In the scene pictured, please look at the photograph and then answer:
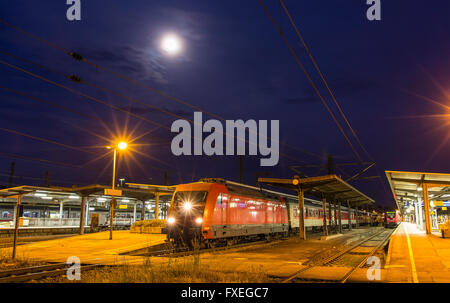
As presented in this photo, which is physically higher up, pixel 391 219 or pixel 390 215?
pixel 390 215

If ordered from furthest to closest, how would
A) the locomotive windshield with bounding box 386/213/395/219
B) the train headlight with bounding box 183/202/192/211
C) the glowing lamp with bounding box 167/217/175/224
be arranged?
the locomotive windshield with bounding box 386/213/395/219, the glowing lamp with bounding box 167/217/175/224, the train headlight with bounding box 183/202/192/211

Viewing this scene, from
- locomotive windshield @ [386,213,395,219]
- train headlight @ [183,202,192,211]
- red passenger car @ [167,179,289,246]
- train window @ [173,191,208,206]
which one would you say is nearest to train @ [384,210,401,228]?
locomotive windshield @ [386,213,395,219]

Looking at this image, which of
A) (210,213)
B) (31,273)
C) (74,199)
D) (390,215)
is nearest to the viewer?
(31,273)

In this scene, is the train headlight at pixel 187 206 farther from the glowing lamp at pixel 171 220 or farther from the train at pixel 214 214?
the glowing lamp at pixel 171 220

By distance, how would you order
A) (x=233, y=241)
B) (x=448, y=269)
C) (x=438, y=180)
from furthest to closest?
(x=438, y=180) < (x=233, y=241) < (x=448, y=269)

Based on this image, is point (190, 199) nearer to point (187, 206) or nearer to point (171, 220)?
point (187, 206)

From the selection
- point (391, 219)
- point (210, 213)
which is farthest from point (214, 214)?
point (391, 219)

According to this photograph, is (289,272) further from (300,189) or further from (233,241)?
(300,189)

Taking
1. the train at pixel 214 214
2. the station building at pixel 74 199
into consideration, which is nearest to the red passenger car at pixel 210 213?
the train at pixel 214 214

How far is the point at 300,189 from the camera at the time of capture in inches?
1011

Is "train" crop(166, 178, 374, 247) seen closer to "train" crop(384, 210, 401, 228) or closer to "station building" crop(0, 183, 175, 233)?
"station building" crop(0, 183, 175, 233)

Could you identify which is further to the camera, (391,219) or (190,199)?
(391,219)
